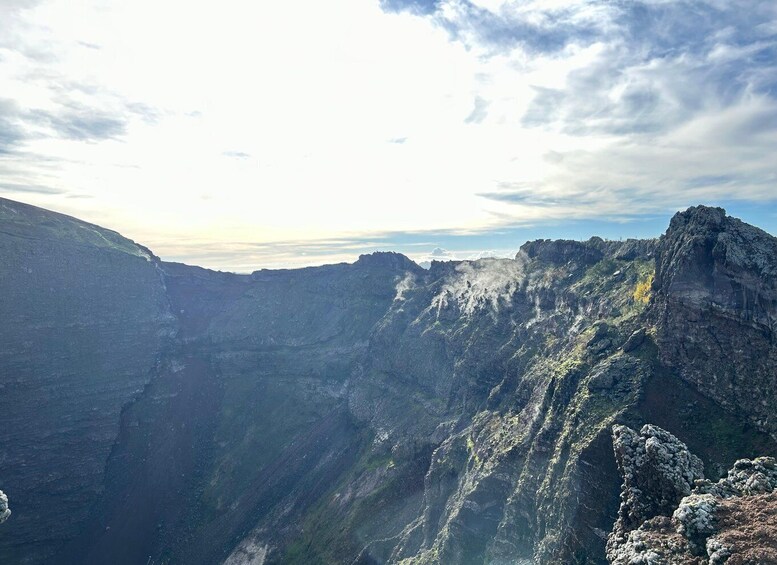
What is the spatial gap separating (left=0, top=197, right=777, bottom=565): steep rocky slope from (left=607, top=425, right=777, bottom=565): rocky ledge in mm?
19264

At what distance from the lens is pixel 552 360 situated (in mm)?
99875

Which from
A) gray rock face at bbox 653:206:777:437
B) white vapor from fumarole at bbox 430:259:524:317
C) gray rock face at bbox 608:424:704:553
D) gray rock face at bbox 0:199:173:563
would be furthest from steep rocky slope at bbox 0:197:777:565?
gray rock face at bbox 608:424:704:553

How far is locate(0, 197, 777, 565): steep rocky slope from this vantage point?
63.5 metres

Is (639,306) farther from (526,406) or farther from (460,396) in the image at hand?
(460,396)

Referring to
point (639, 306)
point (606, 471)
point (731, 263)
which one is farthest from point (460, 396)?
point (731, 263)

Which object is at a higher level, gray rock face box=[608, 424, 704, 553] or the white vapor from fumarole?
the white vapor from fumarole

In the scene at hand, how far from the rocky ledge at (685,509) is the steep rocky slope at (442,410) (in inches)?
758

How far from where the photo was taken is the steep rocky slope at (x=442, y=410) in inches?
2502

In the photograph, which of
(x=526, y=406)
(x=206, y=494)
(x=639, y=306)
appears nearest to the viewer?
(x=639, y=306)

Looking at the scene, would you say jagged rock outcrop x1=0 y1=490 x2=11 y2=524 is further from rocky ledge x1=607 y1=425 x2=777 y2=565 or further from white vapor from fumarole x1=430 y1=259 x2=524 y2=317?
white vapor from fumarole x1=430 y1=259 x2=524 y2=317

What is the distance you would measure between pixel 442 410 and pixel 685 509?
10345 cm

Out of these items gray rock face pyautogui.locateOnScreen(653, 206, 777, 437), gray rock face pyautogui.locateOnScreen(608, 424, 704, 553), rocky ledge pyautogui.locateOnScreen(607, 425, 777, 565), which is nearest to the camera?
rocky ledge pyautogui.locateOnScreen(607, 425, 777, 565)

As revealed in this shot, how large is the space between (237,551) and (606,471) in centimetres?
10800

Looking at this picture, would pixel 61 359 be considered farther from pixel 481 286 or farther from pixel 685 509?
pixel 685 509
